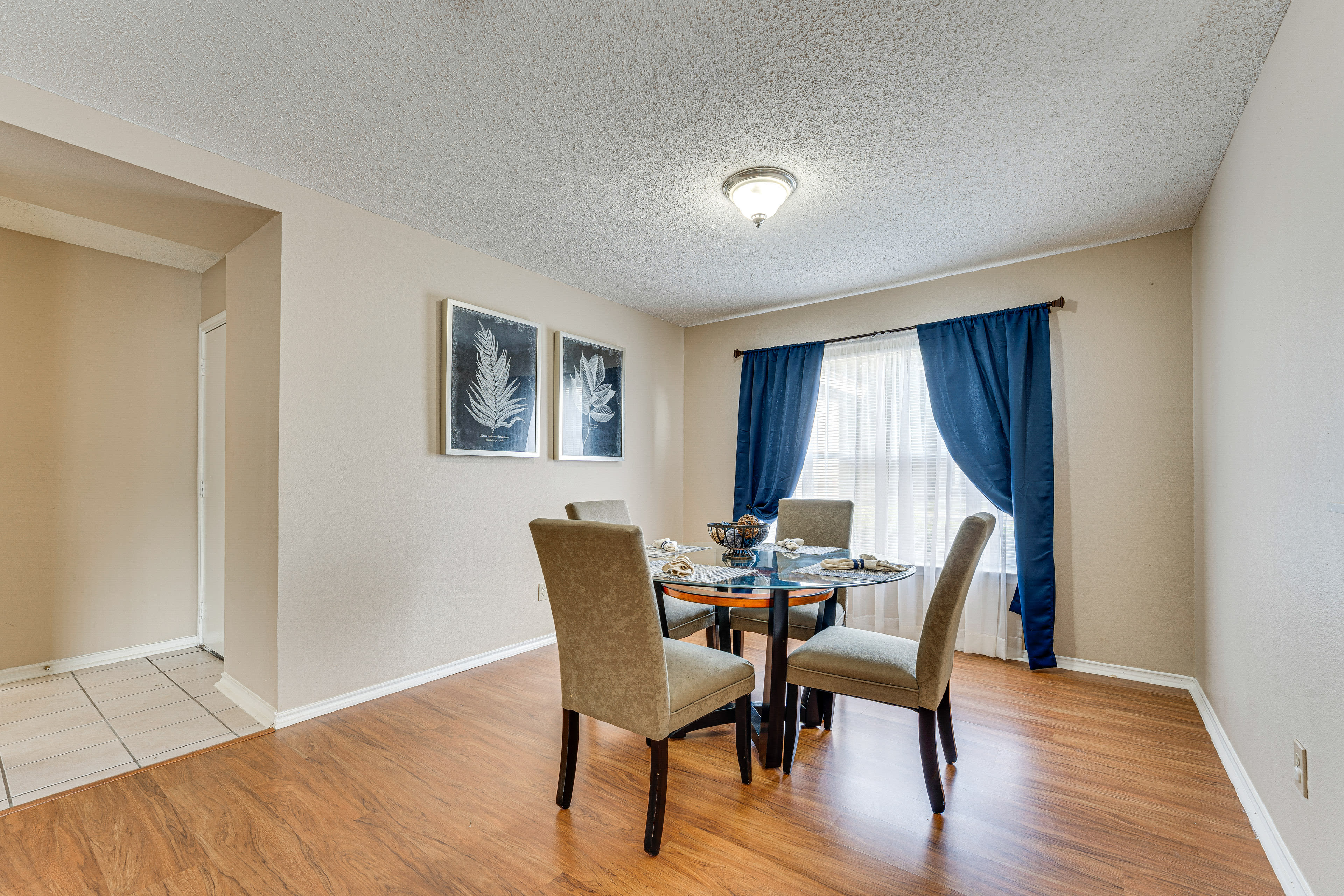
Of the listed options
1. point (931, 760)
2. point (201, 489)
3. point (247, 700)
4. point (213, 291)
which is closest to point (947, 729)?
point (931, 760)

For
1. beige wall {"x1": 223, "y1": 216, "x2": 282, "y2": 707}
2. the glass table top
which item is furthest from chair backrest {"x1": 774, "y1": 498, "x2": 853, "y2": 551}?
beige wall {"x1": 223, "y1": 216, "x2": 282, "y2": 707}

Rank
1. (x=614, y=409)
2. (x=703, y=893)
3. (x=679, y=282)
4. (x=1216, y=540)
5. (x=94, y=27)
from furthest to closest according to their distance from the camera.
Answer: (x=614, y=409) → (x=679, y=282) → (x=1216, y=540) → (x=94, y=27) → (x=703, y=893)

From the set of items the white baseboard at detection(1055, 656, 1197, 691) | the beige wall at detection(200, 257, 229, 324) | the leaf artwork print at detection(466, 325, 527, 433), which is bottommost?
the white baseboard at detection(1055, 656, 1197, 691)

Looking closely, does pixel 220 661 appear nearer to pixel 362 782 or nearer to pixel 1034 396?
pixel 362 782

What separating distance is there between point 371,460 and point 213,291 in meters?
1.90

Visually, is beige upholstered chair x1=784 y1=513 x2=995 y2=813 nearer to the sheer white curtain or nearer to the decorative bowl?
the decorative bowl

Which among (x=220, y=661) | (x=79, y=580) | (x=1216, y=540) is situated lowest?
(x=220, y=661)

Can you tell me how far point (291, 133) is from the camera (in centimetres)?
234

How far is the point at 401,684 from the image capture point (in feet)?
10.2

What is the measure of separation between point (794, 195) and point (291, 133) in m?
2.22

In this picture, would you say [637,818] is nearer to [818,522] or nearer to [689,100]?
[818,522]

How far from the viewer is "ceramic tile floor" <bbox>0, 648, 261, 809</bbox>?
7.34ft

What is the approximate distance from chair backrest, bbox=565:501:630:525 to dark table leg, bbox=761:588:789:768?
3.24ft

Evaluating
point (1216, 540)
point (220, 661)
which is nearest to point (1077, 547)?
point (1216, 540)
